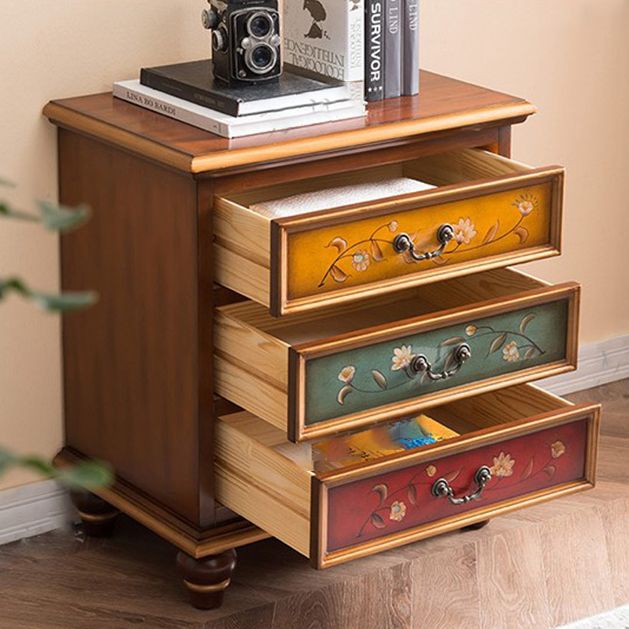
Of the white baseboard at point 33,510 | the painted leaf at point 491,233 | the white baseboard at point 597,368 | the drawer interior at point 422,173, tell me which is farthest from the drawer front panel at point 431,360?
the white baseboard at point 597,368

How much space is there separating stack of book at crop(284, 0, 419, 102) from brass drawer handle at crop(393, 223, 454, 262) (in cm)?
26

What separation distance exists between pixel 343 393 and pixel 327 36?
20.4 inches

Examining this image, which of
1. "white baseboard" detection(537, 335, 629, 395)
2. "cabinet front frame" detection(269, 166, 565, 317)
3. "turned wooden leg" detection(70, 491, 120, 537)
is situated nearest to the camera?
"cabinet front frame" detection(269, 166, 565, 317)

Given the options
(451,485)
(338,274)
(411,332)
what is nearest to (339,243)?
(338,274)

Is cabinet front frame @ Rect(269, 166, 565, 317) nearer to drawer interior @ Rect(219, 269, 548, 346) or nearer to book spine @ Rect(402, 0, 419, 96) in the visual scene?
drawer interior @ Rect(219, 269, 548, 346)

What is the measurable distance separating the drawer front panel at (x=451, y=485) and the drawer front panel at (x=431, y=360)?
91 millimetres

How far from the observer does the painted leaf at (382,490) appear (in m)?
1.57

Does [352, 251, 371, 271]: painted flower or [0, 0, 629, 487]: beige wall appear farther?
[0, 0, 629, 487]: beige wall

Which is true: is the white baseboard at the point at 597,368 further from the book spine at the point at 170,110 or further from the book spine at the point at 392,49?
the book spine at the point at 170,110

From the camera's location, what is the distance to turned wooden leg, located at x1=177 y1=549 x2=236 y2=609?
5.59 feet

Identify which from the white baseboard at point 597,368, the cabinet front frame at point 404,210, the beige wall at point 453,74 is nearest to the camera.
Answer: the cabinet front frame at point 404,210

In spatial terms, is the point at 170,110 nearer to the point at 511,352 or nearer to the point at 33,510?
the point at 511,352

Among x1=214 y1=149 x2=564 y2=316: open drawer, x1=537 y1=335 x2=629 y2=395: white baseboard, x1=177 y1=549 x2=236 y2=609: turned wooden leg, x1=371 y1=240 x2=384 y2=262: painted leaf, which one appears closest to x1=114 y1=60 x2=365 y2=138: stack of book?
x1=214 y1=149 x2=564 y2=316: open drawer

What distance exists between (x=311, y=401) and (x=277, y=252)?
20 cm
